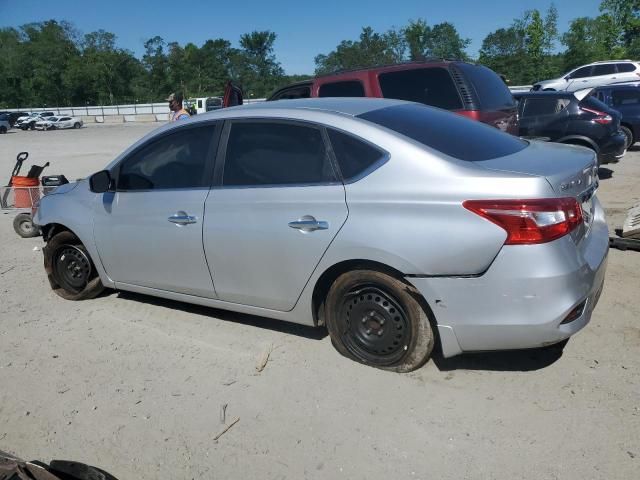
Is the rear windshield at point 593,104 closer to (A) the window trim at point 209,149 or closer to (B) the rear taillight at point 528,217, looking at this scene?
(B) the rear taillight at point 528,217

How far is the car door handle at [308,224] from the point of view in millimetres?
3289

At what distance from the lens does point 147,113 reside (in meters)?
58.2

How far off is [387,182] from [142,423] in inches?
76.5

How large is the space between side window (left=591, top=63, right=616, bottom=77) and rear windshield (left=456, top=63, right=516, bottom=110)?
19049mm

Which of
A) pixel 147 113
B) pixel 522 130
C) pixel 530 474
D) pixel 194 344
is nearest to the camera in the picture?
pixel 530 474

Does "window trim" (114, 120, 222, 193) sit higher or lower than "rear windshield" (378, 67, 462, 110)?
lower

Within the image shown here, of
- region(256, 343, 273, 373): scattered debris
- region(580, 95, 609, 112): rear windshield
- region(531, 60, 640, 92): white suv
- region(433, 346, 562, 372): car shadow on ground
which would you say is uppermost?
region(531, 60, 640, 92): white suv

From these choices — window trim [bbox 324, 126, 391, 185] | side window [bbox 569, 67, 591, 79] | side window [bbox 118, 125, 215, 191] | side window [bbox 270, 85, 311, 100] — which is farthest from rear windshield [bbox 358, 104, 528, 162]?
side window [bbox 569, 67, 591, 79]

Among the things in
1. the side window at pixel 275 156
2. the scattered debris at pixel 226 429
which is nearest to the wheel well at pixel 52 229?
the side window at pixel 275 156

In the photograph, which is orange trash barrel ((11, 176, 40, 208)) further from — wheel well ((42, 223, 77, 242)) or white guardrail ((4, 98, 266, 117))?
white guardrail ((4, 98, 266, 117))

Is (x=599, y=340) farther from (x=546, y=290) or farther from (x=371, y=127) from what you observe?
(x=371, y=127)

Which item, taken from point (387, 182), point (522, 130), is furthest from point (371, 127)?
point (522, 130)

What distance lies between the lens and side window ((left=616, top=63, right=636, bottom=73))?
23.0m

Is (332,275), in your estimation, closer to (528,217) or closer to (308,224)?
(308,224)
